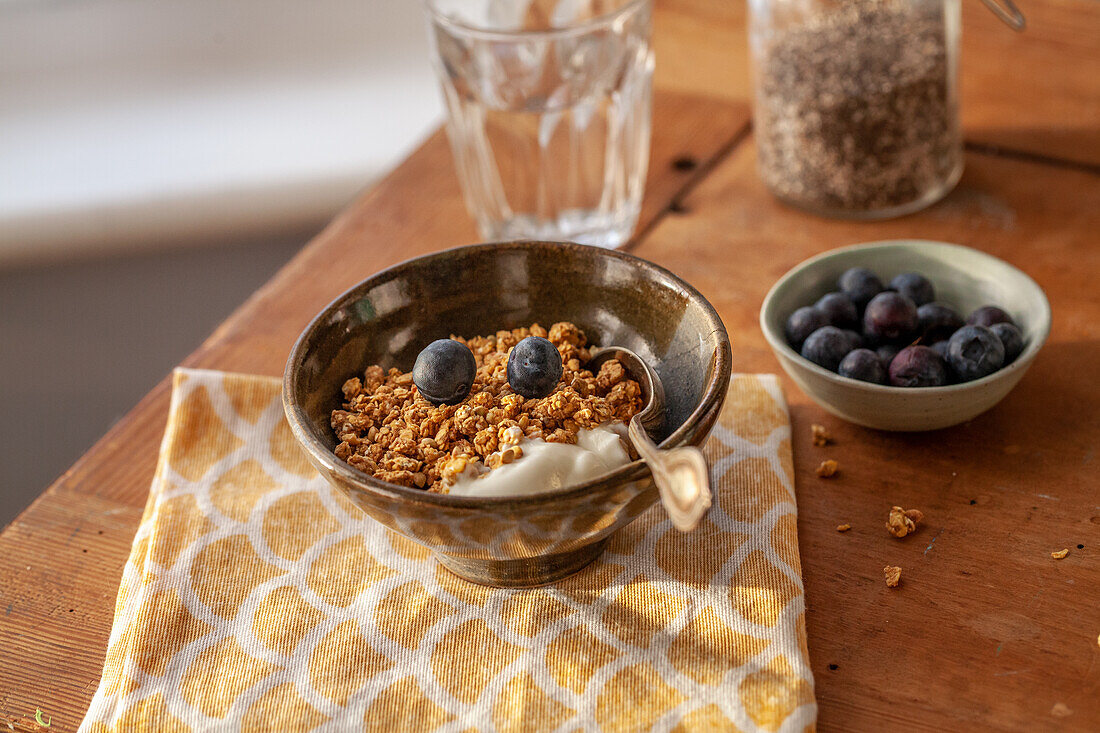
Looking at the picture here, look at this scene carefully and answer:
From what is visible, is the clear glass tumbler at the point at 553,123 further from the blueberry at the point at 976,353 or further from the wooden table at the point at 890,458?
the blueberry at the point at 976,353

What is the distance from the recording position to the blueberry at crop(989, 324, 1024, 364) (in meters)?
0.79

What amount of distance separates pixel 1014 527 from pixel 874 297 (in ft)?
0.69

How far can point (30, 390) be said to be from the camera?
2.06 metres

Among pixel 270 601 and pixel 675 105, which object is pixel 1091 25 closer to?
pixel 675 105

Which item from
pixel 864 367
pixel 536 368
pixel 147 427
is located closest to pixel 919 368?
pixel 864 367

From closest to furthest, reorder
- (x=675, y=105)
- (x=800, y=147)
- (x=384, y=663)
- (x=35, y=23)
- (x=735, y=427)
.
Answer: (x=384, y=663) → (x=735, y=427) → (x=800, y=147) → (x=675, y=105) → (x=35, y=23)

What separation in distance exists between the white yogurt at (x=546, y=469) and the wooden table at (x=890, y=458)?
6.6 inches

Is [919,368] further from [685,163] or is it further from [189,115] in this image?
[189,115]

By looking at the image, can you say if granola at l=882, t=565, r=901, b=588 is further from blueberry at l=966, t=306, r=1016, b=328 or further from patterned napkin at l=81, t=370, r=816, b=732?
blueberry at l=966, t=306, r=1016, b=328

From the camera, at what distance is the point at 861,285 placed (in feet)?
2.81

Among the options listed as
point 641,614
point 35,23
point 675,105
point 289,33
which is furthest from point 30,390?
point 641,614

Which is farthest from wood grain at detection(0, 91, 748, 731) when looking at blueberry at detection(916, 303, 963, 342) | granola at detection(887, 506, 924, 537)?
granola at detection(887, 506, 924, 537)

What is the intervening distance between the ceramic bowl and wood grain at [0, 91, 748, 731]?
279 mm

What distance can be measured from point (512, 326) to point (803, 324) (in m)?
0.22
